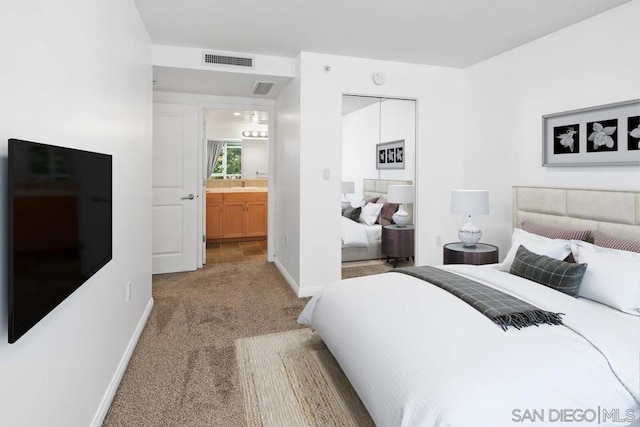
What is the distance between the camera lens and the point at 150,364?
8.13ft

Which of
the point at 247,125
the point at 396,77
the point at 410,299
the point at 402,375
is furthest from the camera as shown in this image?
the point at 247,125

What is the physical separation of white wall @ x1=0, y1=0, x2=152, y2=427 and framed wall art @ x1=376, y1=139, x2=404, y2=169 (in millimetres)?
2412

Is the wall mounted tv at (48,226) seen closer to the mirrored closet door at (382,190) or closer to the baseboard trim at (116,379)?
the baseboard trim at (116,379)

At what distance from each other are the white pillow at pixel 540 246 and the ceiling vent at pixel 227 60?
117 inches

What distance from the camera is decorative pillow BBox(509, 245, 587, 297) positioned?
227cm

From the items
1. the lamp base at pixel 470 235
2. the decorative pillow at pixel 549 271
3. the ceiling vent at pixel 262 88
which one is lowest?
the decorative pillow at pixel 549 271

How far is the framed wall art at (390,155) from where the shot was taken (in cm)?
425

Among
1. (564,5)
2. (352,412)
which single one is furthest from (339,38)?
(352,412)

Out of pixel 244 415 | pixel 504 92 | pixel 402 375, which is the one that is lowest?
pixel 244 415

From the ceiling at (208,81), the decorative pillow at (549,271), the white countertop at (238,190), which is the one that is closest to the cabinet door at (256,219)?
the white countertop at (238,190)

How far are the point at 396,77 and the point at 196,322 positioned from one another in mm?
3161

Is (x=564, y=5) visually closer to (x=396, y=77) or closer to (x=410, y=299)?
(x=396, y=77)

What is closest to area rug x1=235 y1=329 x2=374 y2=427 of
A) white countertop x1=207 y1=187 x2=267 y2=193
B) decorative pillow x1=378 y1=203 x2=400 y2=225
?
decorative pillow x1=378 y1=203 x2=400 y2=225

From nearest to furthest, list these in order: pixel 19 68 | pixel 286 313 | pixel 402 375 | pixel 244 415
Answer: pixel 19 68 → pixel 402 375 → pixel 244 415 → pixel 286 313
